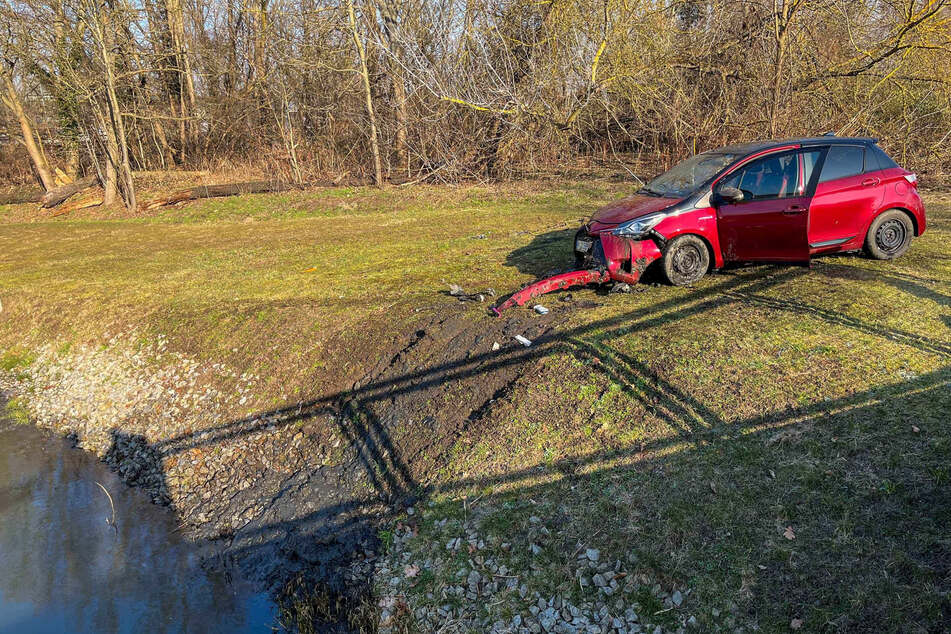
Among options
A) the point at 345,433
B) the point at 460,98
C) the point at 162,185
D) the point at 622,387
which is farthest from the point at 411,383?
the point at 162,185

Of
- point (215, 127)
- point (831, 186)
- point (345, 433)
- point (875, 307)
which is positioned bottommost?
point (345, 433)

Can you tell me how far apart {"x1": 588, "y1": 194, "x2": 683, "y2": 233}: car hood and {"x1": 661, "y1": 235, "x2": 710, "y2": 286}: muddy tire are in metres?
0.51

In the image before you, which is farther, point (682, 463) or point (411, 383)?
point (411, 383)

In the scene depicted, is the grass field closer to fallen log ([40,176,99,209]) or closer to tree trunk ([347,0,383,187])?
tree trunk ([347,0,383,187])

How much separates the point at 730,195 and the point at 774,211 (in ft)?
1.86

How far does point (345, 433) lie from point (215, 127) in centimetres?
2620

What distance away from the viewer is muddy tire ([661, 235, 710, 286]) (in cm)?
792

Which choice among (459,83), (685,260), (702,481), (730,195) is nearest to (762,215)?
(730,195)

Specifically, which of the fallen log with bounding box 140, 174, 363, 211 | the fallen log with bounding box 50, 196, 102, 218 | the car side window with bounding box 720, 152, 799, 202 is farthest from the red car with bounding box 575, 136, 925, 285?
the fallen log with bounding box 50, 196, 102, 218

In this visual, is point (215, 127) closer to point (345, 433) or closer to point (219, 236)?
point (219, 236)

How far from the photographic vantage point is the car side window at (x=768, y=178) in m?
7.75

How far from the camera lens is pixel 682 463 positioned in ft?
16.8

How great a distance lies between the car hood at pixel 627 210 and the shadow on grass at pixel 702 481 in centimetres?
123

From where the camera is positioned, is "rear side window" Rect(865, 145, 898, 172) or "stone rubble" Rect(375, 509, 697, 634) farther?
"rear side window" Rect(865, 145, 898, 172)
